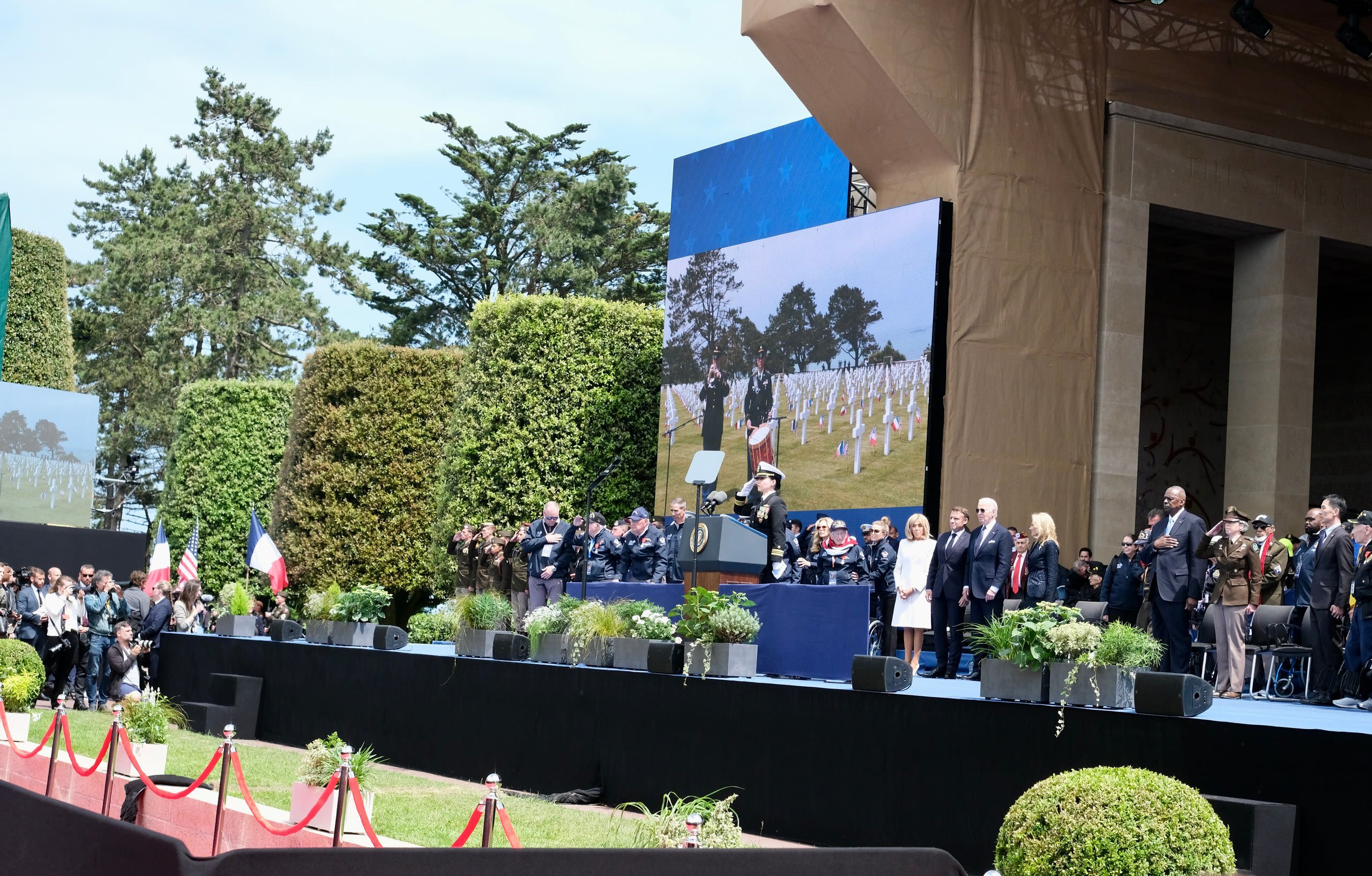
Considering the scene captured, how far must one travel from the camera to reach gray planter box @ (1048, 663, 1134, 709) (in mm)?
8414

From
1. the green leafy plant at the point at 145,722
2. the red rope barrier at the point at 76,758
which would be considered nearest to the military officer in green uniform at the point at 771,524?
the green leafy plant at the point at 145,722

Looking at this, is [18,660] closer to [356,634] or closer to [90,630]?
[90,630]

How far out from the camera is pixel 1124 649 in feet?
27.6

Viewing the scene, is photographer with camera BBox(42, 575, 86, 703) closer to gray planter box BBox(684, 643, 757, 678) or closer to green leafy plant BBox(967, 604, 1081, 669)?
gray planter box BBox(684, 643, 757, 678)

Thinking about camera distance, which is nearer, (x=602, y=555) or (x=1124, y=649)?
(x=1124, y=649)

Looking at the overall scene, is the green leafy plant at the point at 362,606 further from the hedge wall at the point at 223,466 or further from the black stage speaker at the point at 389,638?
the hedge wall at the point at 223,466

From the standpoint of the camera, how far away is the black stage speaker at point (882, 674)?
968 centimetres

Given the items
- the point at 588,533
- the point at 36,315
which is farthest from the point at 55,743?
the point at 36,315

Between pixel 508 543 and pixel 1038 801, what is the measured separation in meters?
13.5

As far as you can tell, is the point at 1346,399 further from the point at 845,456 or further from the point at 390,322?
the point at 390,322

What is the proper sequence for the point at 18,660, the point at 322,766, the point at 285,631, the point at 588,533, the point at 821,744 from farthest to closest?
the point at 285,631 < the point at 588,533 < the point at 18,660 < the point at 821,744 < the point at 322,766

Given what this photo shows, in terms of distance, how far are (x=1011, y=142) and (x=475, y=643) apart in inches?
353

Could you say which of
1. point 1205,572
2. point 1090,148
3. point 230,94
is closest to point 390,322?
point 230,94

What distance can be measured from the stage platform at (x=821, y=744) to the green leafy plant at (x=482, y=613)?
497 mm
